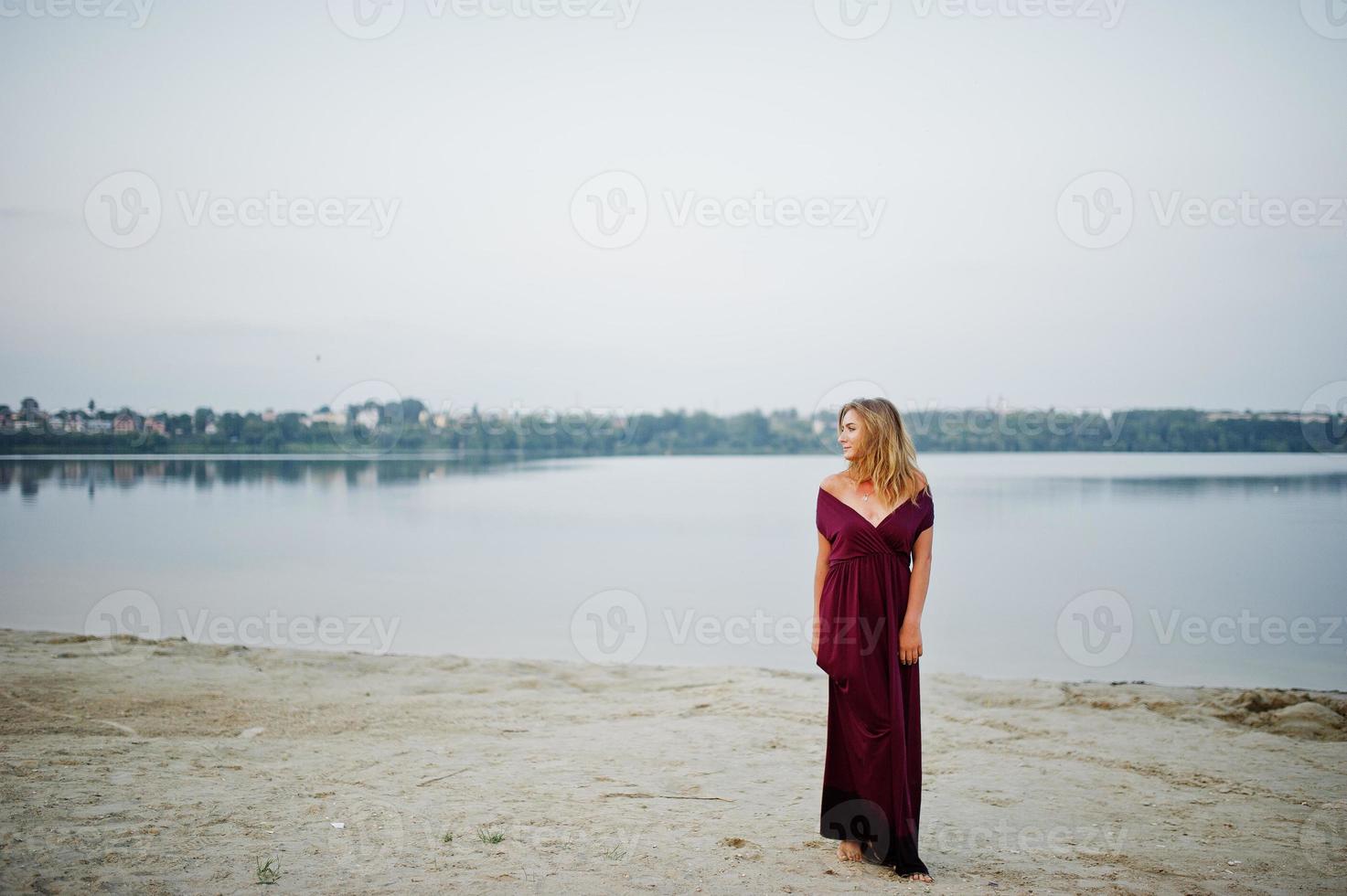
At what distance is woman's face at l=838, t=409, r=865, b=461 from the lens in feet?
15.3

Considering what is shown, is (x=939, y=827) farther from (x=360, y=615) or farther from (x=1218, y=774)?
(x=360, y=615)

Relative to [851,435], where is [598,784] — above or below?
below

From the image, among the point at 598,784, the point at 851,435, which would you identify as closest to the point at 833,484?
the point at 851,435

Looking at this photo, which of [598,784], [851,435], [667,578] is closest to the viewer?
[851,435]

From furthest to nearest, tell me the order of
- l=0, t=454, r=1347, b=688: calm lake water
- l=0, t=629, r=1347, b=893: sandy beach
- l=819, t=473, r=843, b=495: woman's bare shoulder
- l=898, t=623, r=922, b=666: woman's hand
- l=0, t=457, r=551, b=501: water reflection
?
l=0, t=457, r=551, b=501: water reflection → l=0, t=454, r=1347, b=688: calm lake water → l=819, t=473, r=843, b=495: woman's bare shoulder → l=898, t=623, r=922, b=666: woman's hand → l=0, t=629, r=1347, b=893: sandy beach

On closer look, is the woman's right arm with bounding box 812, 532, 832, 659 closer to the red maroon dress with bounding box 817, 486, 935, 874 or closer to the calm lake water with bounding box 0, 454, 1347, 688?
the red maroon dress with bounding box 817, 486, 935, 874

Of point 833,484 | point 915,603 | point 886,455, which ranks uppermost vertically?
point 886,455

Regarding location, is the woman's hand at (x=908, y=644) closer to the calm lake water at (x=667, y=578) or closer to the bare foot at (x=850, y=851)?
the bare foot at (x=850, y=851)

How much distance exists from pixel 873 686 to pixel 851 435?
1216 millimetres

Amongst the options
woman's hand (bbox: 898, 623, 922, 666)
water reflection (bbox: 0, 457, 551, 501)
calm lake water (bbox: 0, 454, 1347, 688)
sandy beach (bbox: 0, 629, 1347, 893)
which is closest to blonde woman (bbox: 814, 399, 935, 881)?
woman's hand (bbox: 898, 623, 922, 666)

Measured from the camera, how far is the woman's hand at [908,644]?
14.9 ft

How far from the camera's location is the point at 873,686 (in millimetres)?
4586

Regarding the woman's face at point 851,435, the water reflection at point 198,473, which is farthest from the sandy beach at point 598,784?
the water reflection at point 198,473

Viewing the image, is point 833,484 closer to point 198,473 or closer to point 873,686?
point 873,686
